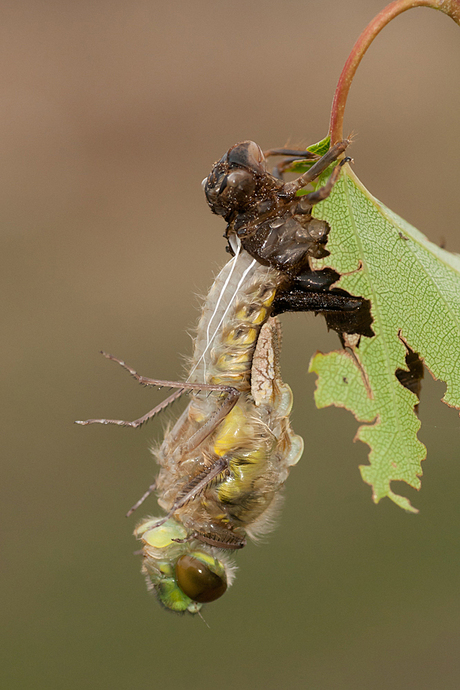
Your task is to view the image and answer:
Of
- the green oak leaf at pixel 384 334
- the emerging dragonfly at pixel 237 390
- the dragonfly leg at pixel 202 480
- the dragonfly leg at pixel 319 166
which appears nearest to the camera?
the dragonfly leg at pixel 319 166

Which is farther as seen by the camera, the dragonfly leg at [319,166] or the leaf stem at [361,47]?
the dragonfly leg at [319,166]

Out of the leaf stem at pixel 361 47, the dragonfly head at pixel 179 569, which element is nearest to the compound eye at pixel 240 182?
the leaf stem at pixel 361 47

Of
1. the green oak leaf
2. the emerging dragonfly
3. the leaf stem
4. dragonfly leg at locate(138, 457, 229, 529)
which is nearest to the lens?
the leaf stem

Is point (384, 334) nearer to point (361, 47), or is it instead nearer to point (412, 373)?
point (412, 373)

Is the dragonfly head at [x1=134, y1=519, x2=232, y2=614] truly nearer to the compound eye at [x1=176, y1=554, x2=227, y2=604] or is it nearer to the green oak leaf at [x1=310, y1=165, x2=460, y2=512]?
the compound eye at [x1=176, y1=554, x2=227, y2=604]

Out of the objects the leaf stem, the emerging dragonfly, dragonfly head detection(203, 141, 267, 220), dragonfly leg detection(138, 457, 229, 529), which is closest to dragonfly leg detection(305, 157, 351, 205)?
the emerging dragonfly

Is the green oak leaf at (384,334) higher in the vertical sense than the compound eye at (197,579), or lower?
higher

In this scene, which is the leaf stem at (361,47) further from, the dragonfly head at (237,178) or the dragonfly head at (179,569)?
the dragonfly head at (179,569)
